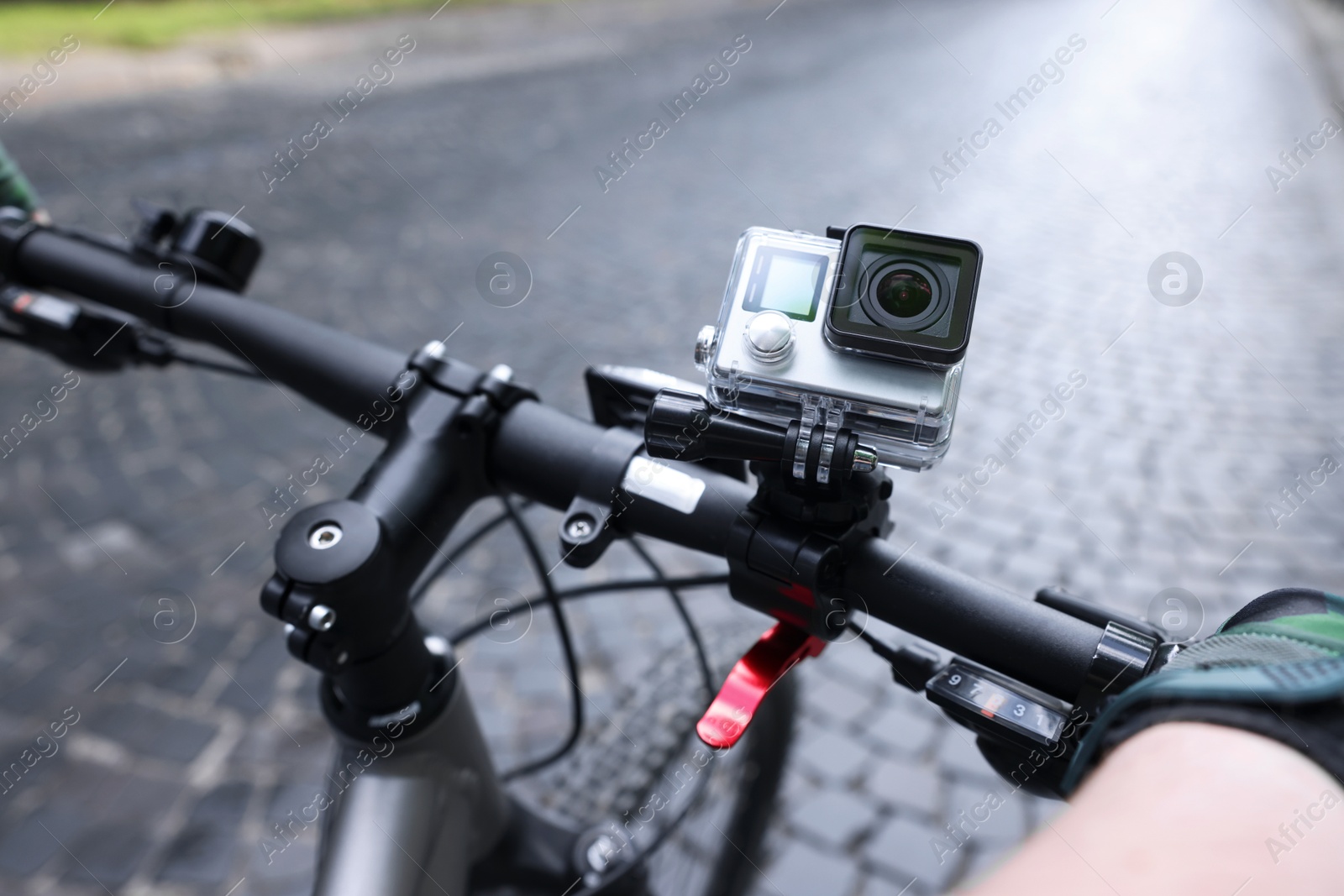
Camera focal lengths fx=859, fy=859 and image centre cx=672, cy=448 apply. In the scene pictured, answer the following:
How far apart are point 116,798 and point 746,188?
5814mm

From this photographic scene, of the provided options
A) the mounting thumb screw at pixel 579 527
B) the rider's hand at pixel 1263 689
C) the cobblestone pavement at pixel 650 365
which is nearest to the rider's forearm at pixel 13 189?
the mounting thumb screw at pixel 579 527

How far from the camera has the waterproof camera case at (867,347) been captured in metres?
0.85

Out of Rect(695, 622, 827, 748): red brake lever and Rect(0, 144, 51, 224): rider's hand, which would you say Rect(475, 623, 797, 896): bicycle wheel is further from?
Rect(0, 144, 51, 224): rider's hand

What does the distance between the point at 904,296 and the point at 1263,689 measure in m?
0.47

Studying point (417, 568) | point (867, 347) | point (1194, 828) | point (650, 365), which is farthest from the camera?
point (650, 365)

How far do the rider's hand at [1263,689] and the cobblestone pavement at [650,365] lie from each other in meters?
2.21

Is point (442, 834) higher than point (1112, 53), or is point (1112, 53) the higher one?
point (442, 834)

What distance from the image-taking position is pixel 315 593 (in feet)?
3.43

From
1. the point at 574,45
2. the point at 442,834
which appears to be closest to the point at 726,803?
the point at 442,834

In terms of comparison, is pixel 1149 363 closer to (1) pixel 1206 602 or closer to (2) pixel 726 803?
(1) pixel 1206 602

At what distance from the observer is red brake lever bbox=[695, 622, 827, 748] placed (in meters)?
0.92

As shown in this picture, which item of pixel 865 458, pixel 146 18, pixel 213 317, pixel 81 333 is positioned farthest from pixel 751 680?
pixel 146 18

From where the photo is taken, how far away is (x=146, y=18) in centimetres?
1045

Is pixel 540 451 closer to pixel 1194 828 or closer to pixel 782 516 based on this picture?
pixel 782 516
